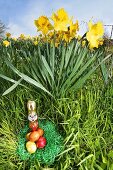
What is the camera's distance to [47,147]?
258 centimetres

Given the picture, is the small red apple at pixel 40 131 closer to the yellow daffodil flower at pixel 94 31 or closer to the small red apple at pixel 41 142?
the small red apple at pixel 41 142

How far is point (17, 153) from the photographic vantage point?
102 inches

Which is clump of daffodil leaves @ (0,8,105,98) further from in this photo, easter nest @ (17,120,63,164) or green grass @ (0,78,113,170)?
easter nest @ (17,120,63,164)

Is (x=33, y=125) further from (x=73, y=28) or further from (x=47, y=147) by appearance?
(x=73, y=28)

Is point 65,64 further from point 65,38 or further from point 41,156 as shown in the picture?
point 41,156

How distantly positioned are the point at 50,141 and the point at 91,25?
0.80 metres

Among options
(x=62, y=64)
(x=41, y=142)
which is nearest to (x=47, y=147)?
(x=41, y=142)

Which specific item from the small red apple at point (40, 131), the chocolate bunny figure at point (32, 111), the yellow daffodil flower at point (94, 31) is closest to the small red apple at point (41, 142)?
the small red apple at point (40, 131)

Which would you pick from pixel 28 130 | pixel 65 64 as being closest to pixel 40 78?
pixel 65 64

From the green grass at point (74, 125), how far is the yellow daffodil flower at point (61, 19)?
17.1 inches

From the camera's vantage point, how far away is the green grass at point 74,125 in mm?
2455

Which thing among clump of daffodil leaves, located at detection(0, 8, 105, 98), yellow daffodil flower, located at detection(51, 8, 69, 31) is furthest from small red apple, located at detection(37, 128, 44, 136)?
yellow daffodil flower, located at detection(51, 8, 69, 31)

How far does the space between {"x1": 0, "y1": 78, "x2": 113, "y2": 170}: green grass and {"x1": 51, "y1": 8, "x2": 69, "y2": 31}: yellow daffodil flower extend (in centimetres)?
44

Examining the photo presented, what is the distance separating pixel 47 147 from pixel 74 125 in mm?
249
